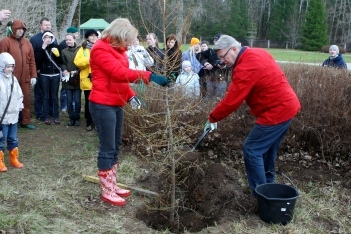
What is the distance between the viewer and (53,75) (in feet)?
24.3

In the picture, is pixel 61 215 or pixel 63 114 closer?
pixel 61 215

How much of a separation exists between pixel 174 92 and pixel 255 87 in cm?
92

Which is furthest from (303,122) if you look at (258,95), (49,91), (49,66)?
(49,91)

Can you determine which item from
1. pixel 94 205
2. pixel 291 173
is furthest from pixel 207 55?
pixel 94 205

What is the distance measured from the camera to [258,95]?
4.14 m

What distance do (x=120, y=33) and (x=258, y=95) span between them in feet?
4.83

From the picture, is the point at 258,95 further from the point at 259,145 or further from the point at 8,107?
the point at 8,107

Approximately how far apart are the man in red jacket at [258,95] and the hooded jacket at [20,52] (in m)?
3.94

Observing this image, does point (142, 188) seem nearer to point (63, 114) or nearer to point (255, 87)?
point (255, 87)

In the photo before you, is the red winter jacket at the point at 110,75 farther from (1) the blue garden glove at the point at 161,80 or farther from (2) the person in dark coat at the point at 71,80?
(2) the person in dark coat at the point at 71,80

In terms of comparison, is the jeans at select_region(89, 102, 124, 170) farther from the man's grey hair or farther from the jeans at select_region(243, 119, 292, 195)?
the jeans at select_region(243, 119, 292, 195)

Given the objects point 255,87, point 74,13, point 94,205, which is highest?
point 74,13

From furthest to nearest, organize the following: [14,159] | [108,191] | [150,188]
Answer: [14,159]
[150,188]
[108,191]

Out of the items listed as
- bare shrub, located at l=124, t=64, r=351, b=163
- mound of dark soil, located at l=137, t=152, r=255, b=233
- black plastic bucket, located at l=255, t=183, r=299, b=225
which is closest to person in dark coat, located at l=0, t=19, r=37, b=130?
bare shrub, located at l=124, t=64, r=351, b=163
